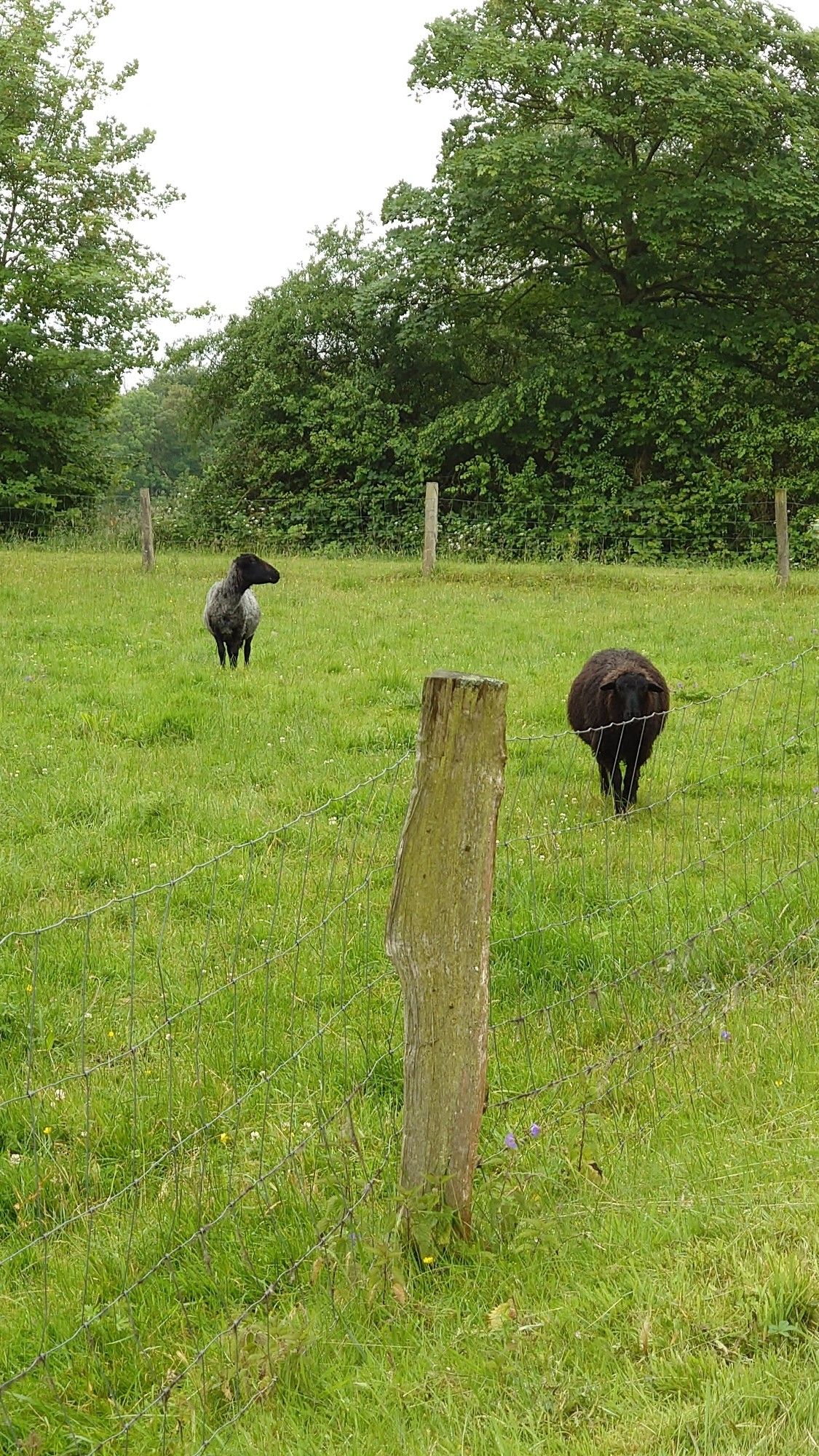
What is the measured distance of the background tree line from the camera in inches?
1009

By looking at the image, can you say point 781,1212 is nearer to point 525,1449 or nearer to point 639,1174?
point 639,1174

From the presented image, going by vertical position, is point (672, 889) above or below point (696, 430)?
below

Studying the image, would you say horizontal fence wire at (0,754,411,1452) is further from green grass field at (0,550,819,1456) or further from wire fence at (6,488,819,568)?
wire fence at (6,488,819,568)

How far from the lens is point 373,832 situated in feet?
22.4

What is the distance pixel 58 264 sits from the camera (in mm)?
29281

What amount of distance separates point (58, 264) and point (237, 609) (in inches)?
844

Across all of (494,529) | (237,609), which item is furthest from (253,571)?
(494,529)

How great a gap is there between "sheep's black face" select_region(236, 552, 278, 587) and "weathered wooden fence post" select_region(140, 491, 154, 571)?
27.9 feet

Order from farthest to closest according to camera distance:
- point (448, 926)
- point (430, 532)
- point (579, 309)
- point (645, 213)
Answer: point (579, 309) < point (645, 213) < point (430, 532) < point (448, 926)

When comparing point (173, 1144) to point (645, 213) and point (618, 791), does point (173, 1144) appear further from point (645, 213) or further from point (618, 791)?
point (645, 213)

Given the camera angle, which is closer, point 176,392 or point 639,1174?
point 639,1174

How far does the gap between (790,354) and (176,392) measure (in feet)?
175

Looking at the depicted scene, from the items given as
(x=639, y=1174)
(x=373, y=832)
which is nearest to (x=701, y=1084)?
(x=639, y=1174)

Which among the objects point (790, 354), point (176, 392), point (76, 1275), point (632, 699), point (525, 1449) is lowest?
point (76, 1275)
